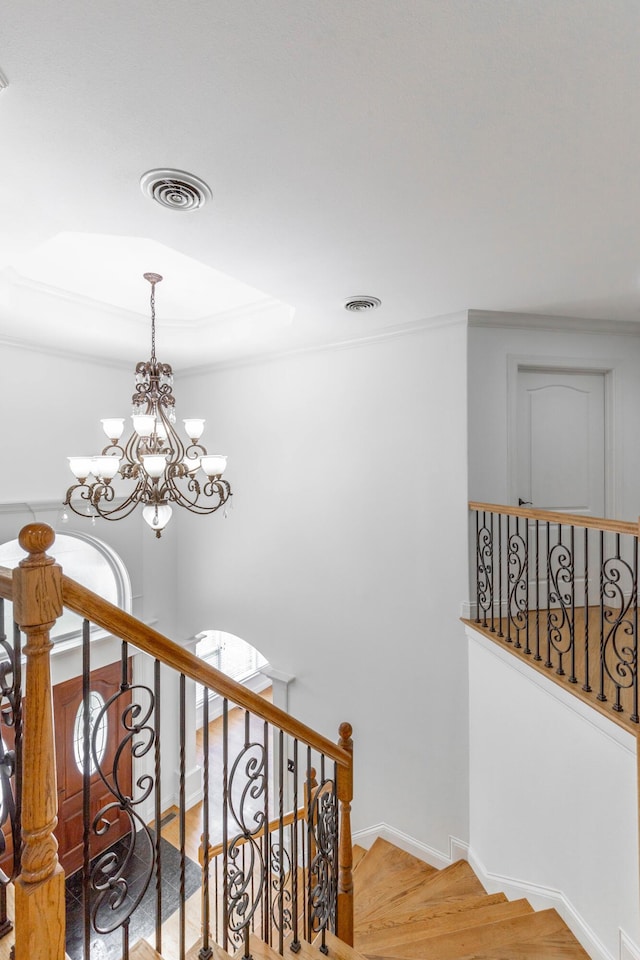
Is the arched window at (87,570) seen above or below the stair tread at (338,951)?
above

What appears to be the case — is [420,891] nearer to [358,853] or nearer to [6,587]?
[358,853]

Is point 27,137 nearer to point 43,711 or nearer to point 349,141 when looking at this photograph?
point 349,141

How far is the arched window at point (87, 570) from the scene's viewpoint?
15.3 ft

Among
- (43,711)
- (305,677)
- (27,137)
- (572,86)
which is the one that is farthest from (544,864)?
(27,137)

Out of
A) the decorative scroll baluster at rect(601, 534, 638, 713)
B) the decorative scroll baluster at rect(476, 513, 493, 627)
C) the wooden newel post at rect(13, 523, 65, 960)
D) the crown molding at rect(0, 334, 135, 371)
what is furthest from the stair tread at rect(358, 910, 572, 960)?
the crown molding at rect(0, 334, 135, 371)

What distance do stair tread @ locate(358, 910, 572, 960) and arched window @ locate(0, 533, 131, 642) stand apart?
3.68 meters

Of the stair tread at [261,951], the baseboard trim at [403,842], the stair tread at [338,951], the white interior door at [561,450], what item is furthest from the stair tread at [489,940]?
the white interior door at [561,450]

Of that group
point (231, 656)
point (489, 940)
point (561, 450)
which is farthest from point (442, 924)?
point (231, 656)

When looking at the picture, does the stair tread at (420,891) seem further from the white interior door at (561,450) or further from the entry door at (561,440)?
the entry door at (561,440)

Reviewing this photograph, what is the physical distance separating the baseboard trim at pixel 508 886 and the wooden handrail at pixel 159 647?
2.11 m

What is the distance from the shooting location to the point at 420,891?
3379mm

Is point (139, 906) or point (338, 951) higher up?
point (338, 951)

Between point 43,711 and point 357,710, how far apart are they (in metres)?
3.62

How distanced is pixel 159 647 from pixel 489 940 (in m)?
2.50
